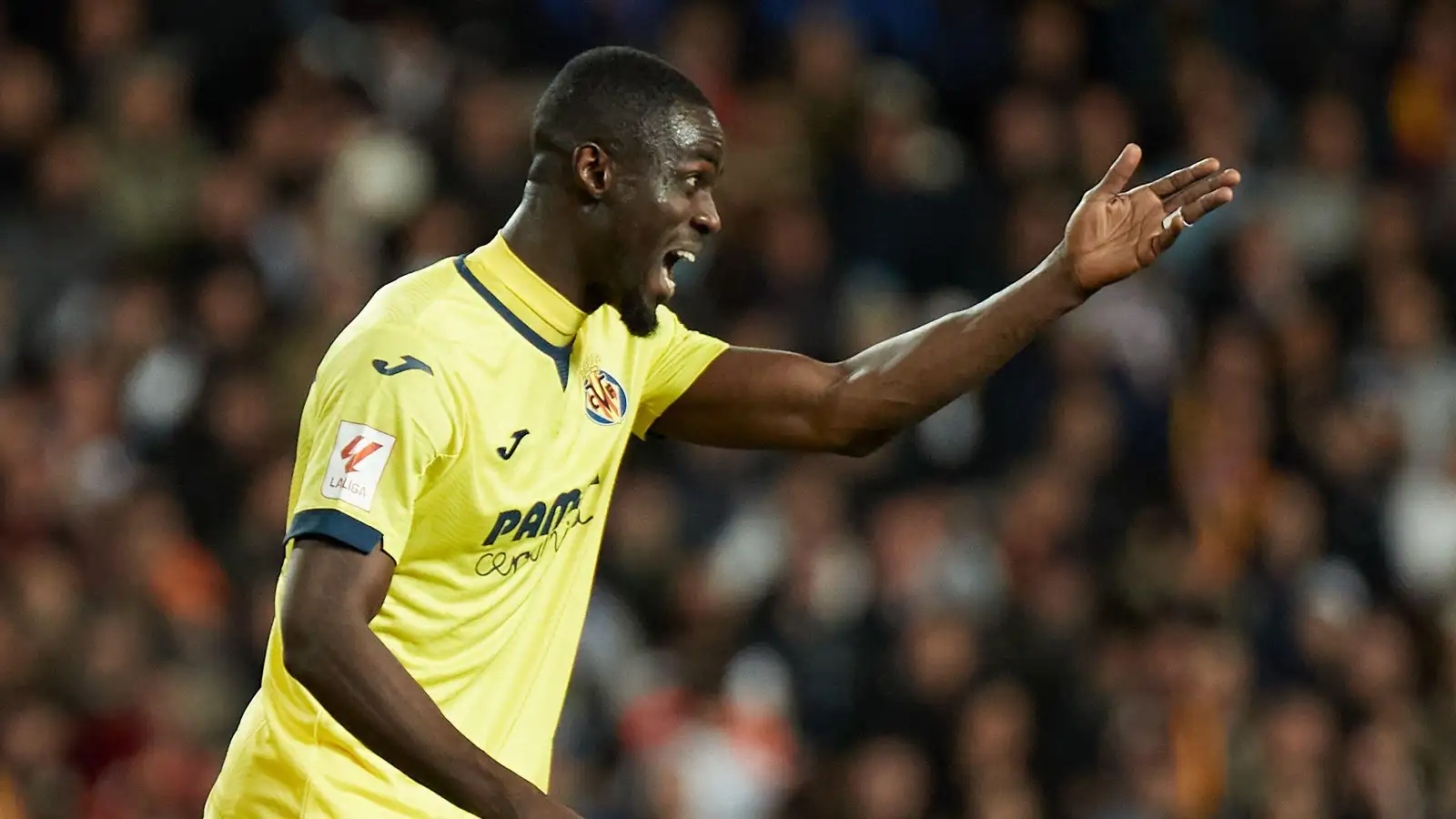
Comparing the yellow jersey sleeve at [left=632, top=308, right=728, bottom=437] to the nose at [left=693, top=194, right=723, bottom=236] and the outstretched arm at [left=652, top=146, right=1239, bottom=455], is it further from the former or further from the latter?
the nose at [left=693, top=194, right=723, bottom=236]

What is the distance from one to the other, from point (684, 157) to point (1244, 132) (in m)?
7.70

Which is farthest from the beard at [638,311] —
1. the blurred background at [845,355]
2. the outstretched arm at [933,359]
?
the blurred background at [845,355]

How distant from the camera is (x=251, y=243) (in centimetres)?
987

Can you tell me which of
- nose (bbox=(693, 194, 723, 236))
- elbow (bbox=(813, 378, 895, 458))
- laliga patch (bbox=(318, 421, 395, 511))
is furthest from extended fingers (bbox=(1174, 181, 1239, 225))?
laliga patch (bbox=(318, 421, 395, 511))

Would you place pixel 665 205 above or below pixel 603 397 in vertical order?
above

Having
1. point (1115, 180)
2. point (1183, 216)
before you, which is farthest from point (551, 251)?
point (1183, 216)

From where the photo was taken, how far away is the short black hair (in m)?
3.92

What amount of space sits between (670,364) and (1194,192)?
110 centimetres

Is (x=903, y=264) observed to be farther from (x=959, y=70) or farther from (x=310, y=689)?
(x=310, y=689)

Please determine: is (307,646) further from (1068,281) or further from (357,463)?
(1068,281)

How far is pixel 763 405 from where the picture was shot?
4516 mm

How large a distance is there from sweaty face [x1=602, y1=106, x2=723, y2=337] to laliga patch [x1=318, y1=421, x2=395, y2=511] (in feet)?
2.09

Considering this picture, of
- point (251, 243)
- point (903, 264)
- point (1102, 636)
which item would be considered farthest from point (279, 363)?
point (1102, 636)

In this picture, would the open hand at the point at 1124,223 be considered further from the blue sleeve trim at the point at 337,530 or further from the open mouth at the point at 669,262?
the blue sleeve trim at the point at 337,530
